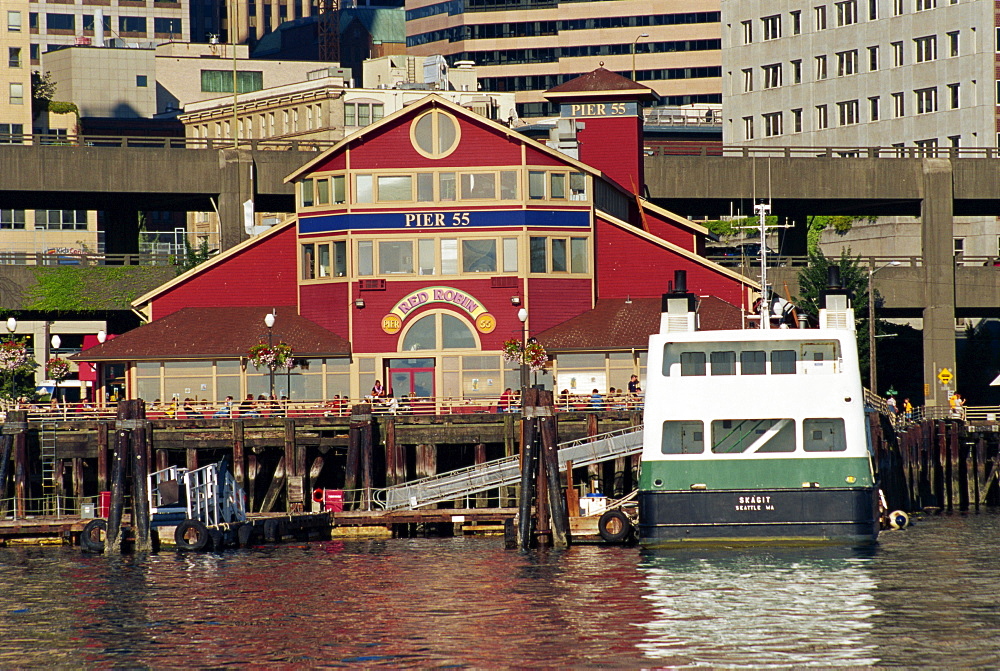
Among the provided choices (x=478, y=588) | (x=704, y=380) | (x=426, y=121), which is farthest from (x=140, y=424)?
(x=426, y=121)

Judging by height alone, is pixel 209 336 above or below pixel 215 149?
below

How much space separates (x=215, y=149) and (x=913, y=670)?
51040mm

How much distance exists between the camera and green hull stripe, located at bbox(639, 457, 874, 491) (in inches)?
1817

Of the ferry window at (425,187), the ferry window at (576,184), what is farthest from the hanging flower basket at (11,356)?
the ferry window at (576,184)

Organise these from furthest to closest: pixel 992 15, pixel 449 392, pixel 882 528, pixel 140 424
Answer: pixel 992 15 < pixel 449 392 < pixel 882 528 < pixel 140 424

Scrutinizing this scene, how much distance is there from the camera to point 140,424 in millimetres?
50688

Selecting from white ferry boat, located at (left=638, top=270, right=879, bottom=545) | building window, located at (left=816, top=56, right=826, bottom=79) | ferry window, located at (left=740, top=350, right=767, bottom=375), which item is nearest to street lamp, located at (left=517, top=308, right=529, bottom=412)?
white ferry boat, located at (left=638, top=270, right=879, bottom=545)

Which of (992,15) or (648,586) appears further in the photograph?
(992,15)

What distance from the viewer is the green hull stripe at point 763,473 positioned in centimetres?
4616

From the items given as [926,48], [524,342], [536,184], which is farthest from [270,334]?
[926,48]

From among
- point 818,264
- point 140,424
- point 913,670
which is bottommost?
point 913,670

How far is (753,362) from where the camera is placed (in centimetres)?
4716

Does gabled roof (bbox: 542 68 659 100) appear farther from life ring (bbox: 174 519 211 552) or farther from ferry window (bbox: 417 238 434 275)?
life ring (bbox: 174 519 211 552)

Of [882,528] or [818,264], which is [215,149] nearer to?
[818,264]
